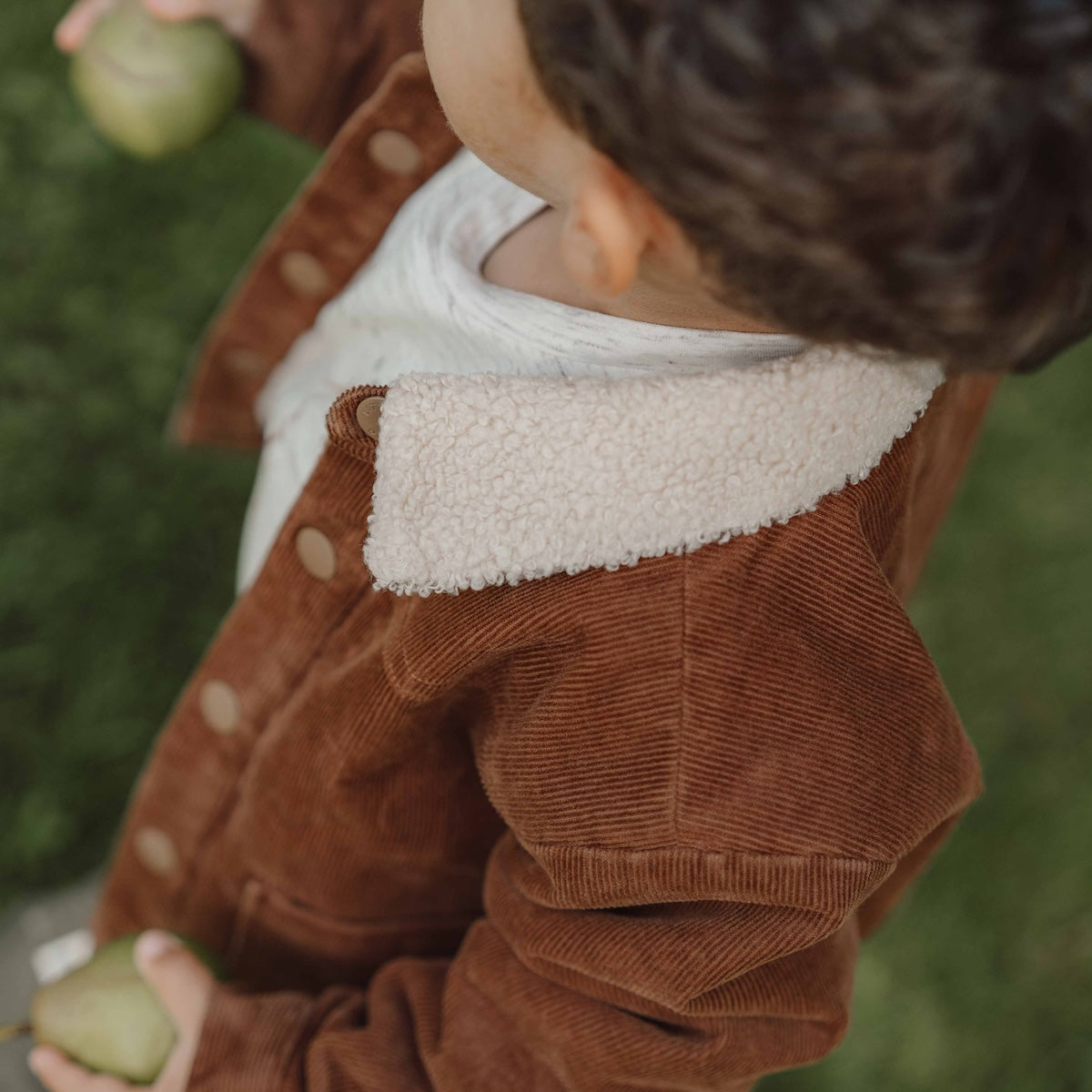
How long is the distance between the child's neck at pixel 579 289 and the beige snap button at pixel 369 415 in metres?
0.13

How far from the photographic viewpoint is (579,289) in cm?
73

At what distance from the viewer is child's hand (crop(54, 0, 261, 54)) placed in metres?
1.04

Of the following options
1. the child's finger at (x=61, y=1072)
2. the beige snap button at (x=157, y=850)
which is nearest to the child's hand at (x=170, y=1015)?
the child's finger at (x=61, y=1072)

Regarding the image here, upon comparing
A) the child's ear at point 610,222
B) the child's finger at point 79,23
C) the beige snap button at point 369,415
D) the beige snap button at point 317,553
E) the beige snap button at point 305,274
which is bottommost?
the beige snap button at point 317,553

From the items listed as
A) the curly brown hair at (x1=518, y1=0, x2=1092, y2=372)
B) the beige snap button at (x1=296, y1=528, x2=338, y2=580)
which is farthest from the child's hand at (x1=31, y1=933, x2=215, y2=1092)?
the curly brown hair at (x1=518, y1=0, x2=1092, y2=372)

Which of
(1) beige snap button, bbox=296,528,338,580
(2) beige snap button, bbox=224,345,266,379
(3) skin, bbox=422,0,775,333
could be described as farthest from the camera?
(2) beige snap button, bbox=224,345,266,379

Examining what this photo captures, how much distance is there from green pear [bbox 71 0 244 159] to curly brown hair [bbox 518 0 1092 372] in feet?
2.06

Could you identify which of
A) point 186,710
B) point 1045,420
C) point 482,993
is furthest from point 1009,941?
point 186,710

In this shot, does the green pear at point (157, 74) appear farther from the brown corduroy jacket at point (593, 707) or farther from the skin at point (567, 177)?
the skin at point (567, 177)

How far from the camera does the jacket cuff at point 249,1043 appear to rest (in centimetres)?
84

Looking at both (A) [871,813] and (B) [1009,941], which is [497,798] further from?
(B) [1009,941]

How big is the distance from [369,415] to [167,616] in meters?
0.99

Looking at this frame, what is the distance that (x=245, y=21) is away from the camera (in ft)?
3.53

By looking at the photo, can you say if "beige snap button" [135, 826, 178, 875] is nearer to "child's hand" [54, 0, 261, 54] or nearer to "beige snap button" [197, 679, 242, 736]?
"beige snap button" [197, 679, 242, 736]
